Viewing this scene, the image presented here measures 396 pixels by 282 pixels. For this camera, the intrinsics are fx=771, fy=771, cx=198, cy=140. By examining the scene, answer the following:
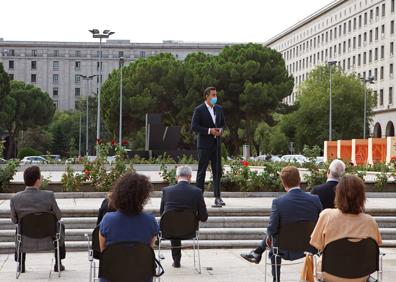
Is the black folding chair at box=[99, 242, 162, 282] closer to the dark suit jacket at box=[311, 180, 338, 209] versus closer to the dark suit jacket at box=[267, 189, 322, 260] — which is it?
the dark suit jacket at box=[267, 189, 322, 260]

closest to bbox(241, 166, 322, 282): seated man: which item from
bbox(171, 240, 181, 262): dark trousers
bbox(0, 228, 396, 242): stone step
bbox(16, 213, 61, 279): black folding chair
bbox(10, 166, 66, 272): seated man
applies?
bbox(171, 240, 181, 262): dark trousers

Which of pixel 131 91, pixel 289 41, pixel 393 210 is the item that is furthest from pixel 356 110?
pixel 393 210

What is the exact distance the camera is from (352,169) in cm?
1878

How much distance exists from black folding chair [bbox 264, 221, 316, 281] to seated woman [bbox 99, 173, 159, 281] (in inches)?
85.4

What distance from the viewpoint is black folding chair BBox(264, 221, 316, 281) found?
7.77m

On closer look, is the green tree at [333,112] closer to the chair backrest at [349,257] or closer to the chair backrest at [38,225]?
the chair backrest at [38,225]

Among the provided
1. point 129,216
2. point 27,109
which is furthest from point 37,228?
point 27,109

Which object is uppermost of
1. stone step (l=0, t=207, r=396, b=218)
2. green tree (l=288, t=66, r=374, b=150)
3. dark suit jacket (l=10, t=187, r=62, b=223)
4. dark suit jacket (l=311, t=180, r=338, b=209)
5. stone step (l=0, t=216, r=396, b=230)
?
green tree (l=288, t=66, r=374, b=150)

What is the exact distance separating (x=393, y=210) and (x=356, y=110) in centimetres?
6033

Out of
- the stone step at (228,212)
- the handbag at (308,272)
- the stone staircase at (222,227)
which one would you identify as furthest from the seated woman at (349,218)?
the stone step at (228,212)

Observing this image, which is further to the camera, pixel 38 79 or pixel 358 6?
pixel 38 79

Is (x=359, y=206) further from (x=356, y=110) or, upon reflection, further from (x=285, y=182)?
(x=356, y=110)

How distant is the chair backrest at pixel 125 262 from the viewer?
5.71 m

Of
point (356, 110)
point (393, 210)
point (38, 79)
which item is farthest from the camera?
point (38, 79)
